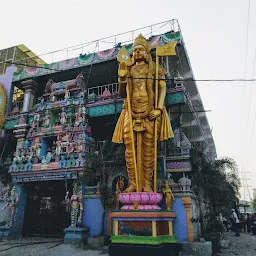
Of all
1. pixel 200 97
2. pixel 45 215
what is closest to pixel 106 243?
pixel 45 215

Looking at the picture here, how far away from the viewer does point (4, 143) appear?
56.8 ft

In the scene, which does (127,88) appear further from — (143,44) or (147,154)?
(147,154)

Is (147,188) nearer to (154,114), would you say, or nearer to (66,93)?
(154,114)

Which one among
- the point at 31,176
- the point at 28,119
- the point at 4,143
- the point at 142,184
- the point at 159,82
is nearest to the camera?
the point at 142,184

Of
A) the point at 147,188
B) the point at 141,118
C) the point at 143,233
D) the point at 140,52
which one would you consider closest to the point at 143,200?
the point at 147,188

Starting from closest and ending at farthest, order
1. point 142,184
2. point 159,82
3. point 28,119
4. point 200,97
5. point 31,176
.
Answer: point 142,184
point 159,82
point 31,176
point 28,119
point 200,97

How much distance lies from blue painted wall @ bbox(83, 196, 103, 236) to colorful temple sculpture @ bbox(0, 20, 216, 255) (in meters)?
0.05

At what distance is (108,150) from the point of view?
1321cm

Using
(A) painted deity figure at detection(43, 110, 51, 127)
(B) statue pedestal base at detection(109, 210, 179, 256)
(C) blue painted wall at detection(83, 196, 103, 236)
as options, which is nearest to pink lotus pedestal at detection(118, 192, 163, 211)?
(B) statue pedestal base at detection(109, 210, 179, 256)

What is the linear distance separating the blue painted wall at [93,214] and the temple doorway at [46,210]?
174cm

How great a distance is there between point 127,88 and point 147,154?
2989 millimetres

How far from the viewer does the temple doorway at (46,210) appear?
14.2m

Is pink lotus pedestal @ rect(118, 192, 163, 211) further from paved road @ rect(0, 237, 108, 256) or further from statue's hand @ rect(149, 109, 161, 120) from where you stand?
statue's hand @ rect(149, 109, 161, 120)

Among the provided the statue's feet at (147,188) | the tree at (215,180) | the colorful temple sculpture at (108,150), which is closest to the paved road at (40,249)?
the colorful temple sculpture at (108,150)
